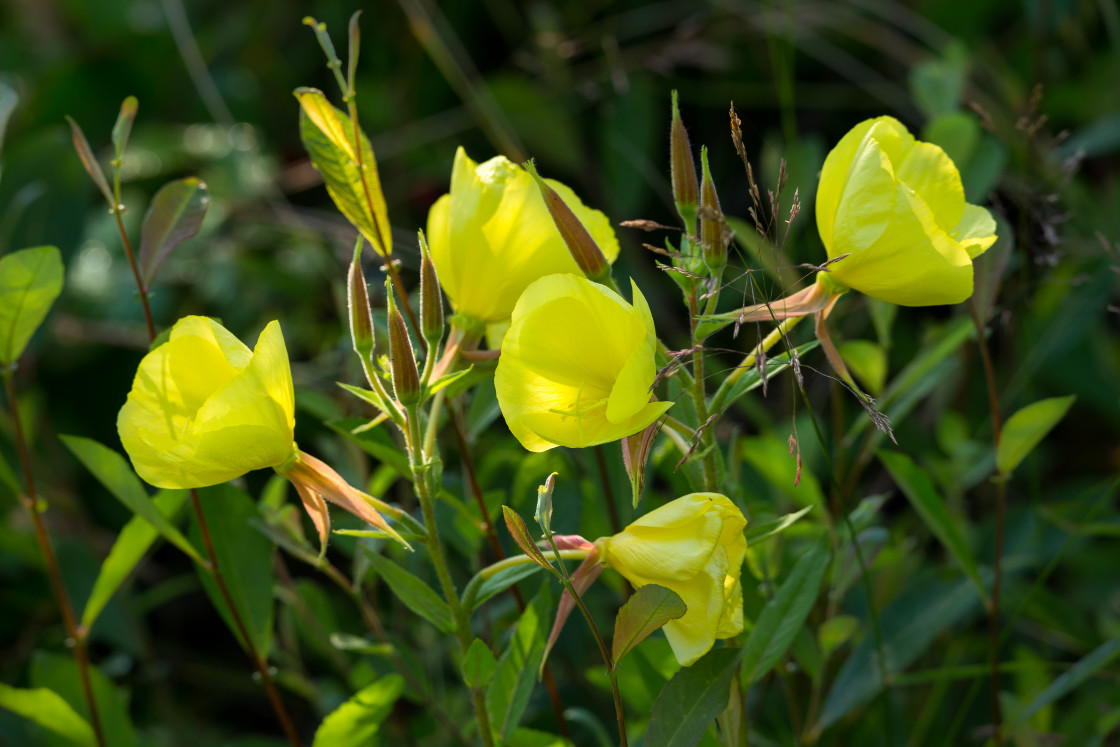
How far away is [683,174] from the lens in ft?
1.58

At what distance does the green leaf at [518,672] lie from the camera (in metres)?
0.57

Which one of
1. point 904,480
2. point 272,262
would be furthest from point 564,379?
point 272,262

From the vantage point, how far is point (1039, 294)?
128 centimetres

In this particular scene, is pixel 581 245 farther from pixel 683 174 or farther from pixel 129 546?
pixel 129 546

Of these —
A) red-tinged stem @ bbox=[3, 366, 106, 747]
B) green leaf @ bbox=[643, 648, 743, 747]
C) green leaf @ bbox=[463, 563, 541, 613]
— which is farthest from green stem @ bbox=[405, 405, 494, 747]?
red-tinged stem @ bbox=[3, 366, 106, 747]

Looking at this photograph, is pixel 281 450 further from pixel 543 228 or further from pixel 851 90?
pixel 851 90

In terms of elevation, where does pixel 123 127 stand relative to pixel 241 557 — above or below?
above

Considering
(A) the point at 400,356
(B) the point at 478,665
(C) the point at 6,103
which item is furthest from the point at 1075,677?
(C) the point at 6,103

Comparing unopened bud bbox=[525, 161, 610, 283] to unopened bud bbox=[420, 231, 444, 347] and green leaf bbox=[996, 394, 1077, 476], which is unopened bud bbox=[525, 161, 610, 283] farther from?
green leaf bbox=[996, 394, 1077, 476]

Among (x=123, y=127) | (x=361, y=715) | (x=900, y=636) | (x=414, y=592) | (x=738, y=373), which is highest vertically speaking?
(x=123, y=127)

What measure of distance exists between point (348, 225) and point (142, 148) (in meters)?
0.46

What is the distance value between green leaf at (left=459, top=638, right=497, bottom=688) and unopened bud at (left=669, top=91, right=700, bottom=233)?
252 mm

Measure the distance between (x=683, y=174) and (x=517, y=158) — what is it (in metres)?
0.61

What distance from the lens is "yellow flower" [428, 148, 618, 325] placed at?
1.79ft
